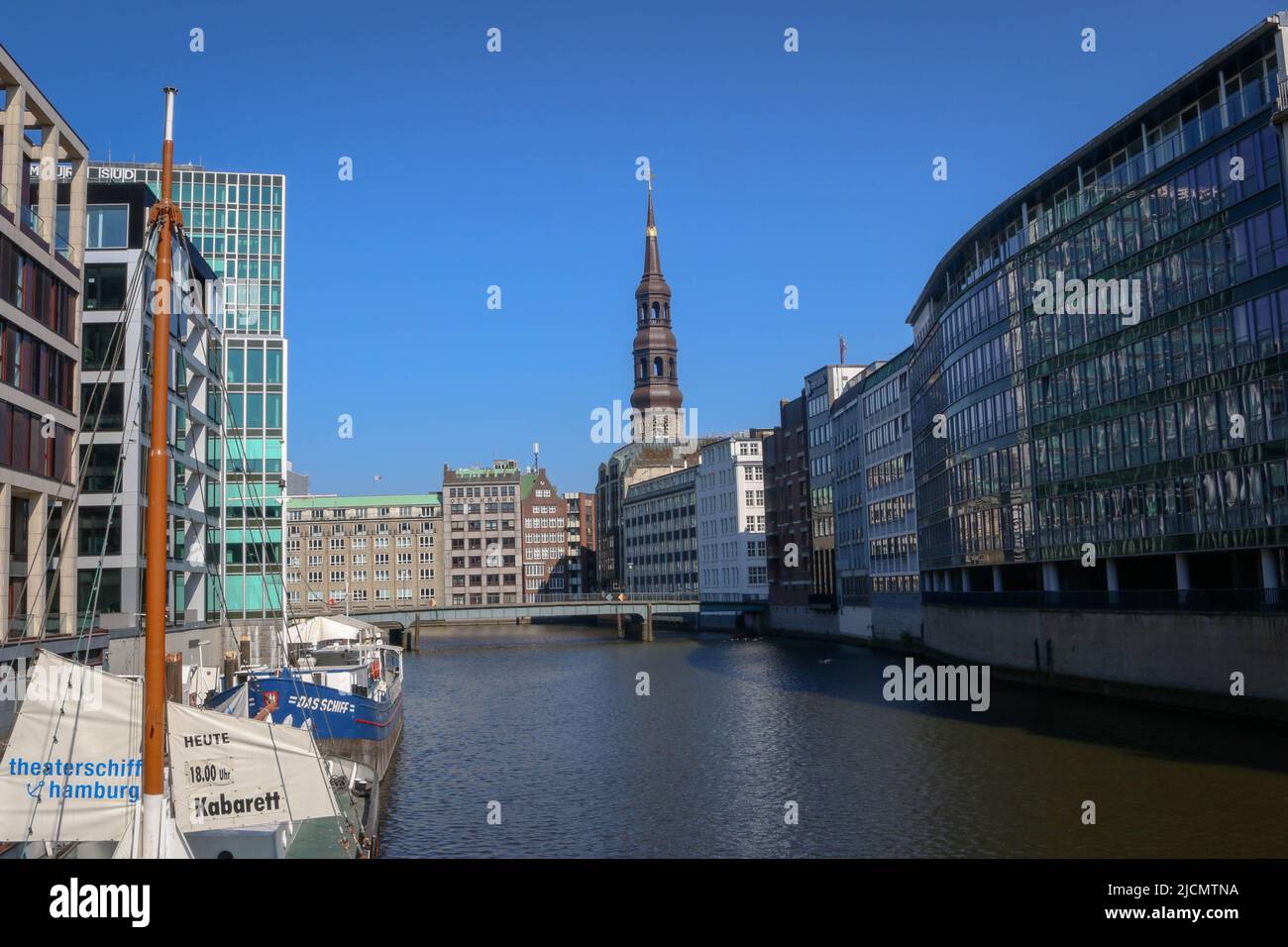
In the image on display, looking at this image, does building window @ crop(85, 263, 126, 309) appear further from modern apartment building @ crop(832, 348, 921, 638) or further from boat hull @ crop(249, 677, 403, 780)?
modern apartment building @ crop(832, 348, 921, 638)

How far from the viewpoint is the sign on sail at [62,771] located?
1733 cm

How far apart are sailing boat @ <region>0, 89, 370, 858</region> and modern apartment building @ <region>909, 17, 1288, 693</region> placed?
35.7 meters

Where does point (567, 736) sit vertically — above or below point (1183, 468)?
below

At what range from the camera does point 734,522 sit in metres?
145

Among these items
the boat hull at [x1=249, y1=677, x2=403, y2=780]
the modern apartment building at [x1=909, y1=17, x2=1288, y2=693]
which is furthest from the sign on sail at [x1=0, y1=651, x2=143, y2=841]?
the modern apartment building at [x1=909, y1=17, x2=1288, y2=693]

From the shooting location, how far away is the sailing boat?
15.6 meters

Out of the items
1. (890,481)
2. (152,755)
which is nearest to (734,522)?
(890,481)

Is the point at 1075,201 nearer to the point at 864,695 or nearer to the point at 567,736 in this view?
the point at 864,695

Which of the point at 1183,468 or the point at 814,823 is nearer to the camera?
the point at 814,823

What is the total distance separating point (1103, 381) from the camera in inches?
2115
